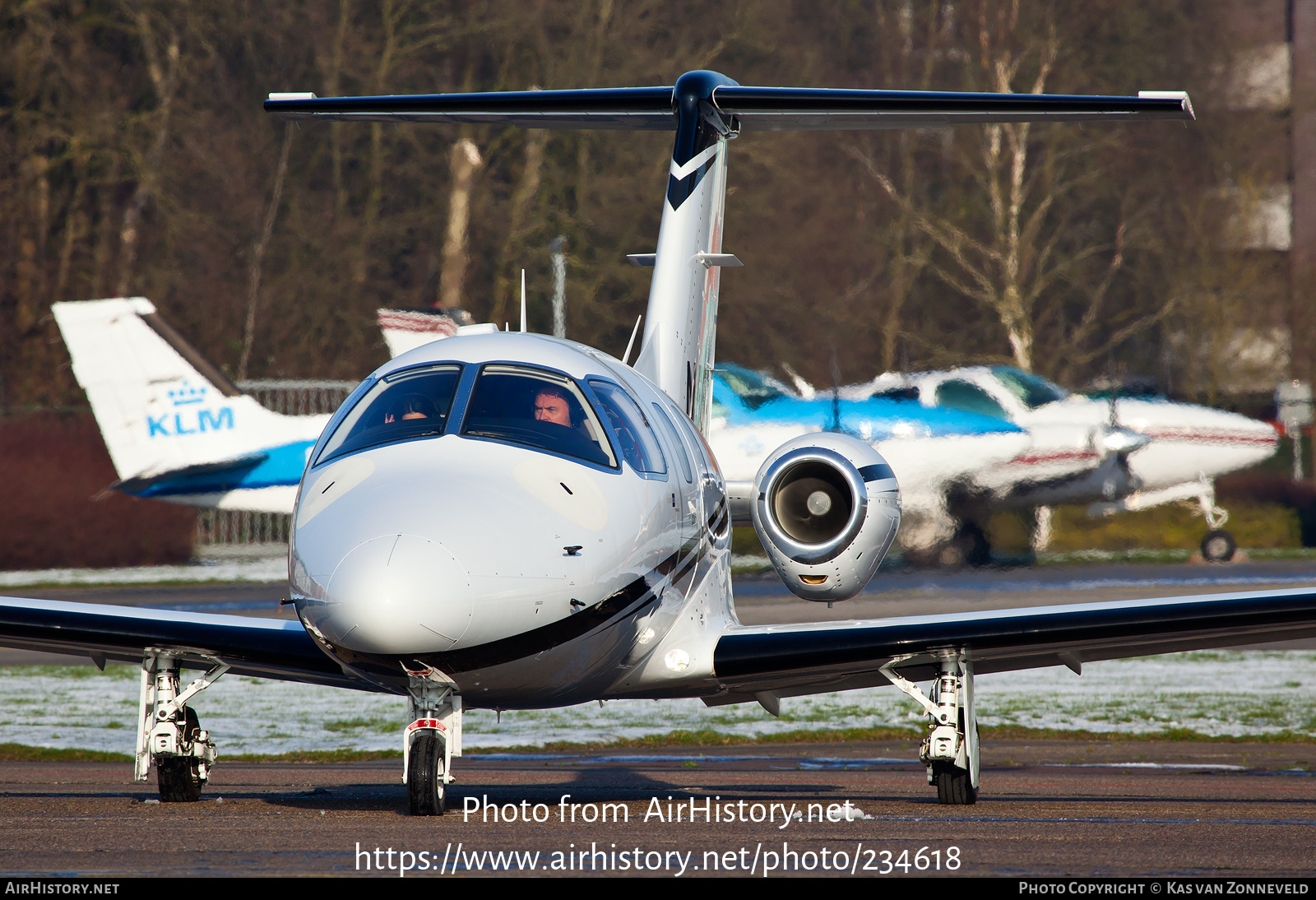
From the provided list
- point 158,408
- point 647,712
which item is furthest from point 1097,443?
point 158,408

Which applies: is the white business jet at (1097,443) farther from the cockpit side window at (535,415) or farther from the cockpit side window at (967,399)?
the cockpit side window at (535,415)

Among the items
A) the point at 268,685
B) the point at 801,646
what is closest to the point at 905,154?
the point at 268,685

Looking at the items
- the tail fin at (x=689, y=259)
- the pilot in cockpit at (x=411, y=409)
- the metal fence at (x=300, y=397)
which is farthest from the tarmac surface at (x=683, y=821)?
the metal fence at (x=300, y=397)

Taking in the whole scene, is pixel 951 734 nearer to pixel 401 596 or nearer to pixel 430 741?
pixel 430 741

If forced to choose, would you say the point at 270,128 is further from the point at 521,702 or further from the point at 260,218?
the point at 521,702

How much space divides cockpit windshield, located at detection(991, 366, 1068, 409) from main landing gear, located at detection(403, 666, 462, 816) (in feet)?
66.7

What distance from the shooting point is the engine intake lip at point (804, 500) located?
9.70 meters

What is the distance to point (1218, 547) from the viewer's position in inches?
1110

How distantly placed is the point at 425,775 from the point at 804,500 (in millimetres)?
3708

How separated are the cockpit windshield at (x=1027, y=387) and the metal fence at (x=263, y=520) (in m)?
14.0

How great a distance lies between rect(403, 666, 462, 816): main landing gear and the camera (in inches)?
269

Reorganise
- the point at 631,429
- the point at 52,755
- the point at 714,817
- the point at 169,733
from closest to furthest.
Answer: the point at 714,817 < the point at 631,429 < the point at 169,733 < the point at 52,755

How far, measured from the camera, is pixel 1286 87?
40.2 m

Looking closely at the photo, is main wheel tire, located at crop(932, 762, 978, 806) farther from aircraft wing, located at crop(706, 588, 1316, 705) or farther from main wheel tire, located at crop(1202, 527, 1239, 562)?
main wheel tire, located at crop(1202, 527, 1239, 562)
